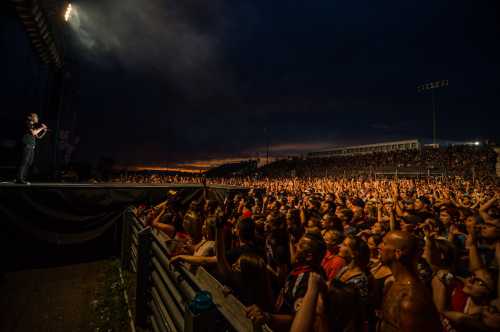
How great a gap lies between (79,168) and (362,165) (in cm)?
4666

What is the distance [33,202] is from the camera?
5859 millimetres

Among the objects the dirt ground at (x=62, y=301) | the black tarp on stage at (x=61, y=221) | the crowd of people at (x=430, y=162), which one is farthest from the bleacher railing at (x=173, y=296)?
the crowd of people at (x=430, y=162)

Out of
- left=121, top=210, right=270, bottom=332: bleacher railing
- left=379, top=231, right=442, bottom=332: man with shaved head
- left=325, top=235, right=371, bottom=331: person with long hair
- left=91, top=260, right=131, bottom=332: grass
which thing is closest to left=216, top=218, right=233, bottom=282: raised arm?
left=121, top=210, right=270, bottom=332: bleacher railing

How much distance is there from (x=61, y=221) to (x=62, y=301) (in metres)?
2.50

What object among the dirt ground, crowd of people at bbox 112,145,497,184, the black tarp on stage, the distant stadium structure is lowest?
the dirt ground

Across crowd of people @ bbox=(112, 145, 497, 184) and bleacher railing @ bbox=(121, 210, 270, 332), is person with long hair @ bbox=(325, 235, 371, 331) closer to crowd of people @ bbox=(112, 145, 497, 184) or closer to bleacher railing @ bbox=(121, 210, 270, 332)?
bleacher railing @ bbox=(121, 210, 270, 332)

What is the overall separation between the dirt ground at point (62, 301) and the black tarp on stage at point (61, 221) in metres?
0.50

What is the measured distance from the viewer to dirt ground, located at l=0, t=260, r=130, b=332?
409 centimetres

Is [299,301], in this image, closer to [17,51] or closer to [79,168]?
[17,51]

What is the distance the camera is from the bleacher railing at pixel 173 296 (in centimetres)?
141

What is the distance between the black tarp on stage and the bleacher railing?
250 cm

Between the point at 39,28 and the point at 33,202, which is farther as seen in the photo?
the point at 39,28

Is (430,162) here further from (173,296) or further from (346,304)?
(173,296)

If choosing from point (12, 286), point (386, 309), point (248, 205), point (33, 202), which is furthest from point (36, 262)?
point (386, 309)
